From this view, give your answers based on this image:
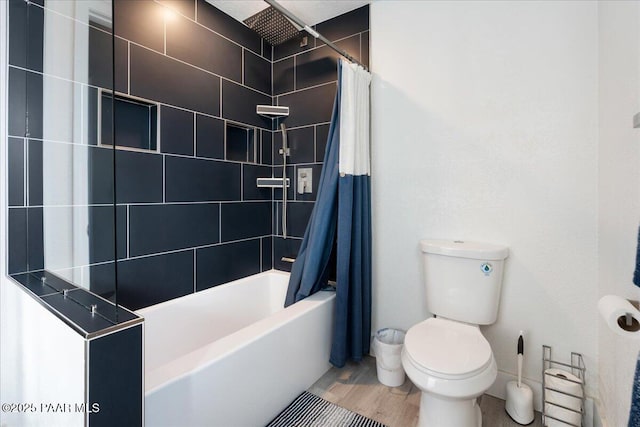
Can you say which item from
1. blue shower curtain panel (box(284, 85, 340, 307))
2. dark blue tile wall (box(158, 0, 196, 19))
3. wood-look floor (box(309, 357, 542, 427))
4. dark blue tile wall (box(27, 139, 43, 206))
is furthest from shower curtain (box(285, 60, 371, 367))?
dark blue tile wall (box(27, 139, 43, 206))

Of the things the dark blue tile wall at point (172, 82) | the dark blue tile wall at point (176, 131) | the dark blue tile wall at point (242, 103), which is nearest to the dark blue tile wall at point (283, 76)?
the dark blue tile wall at point (242, 103)

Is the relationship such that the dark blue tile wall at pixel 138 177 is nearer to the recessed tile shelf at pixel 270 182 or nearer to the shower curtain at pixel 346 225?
the recessed tile shelf at pixel 270 182

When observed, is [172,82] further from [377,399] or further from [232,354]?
[377,399]

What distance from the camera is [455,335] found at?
1411 mm

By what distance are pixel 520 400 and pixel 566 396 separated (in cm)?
20

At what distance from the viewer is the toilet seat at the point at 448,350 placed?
3.80 ft

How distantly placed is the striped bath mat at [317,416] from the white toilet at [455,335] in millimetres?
310

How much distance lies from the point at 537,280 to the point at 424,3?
1.76 m

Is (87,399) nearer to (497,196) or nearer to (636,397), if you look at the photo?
(636,397)

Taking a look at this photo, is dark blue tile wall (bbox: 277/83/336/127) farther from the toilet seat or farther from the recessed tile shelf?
the toilet seat

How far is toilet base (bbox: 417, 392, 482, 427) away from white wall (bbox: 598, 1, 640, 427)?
1.69ft

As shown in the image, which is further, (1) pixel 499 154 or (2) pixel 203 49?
(2) pixel 203 49

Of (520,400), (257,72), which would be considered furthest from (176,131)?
(520,400)

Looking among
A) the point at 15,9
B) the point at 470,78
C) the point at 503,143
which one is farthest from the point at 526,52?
the point at 15,9
